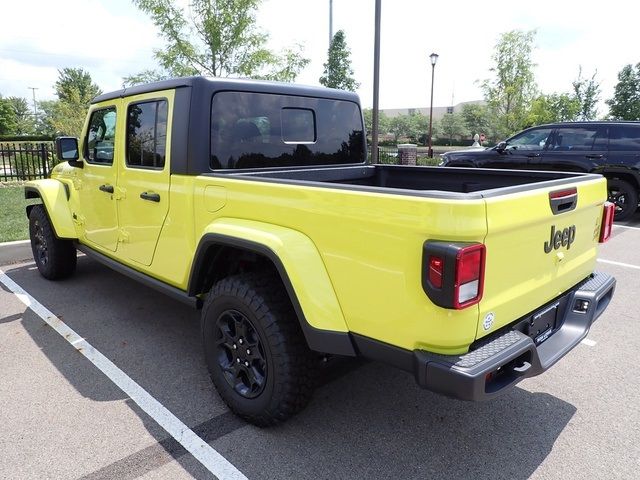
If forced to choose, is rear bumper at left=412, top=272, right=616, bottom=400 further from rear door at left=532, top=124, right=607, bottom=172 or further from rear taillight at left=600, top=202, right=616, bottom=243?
rear door at left=532, top=124, right=607, bottom=172

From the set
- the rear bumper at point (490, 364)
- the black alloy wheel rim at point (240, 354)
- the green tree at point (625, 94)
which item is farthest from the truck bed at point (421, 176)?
the green tree at point (625, 94)

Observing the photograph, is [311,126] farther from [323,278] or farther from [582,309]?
[582,309]

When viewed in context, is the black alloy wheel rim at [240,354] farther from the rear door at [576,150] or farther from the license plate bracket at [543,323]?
the rear door at [576,150]

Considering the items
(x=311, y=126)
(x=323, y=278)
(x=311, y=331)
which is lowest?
(x=311, y=331)

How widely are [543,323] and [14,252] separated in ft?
20.6

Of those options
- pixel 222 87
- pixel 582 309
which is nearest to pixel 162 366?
pixel 222 87

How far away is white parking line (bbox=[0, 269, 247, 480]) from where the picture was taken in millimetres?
2334

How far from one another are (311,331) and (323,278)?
0.87 feet

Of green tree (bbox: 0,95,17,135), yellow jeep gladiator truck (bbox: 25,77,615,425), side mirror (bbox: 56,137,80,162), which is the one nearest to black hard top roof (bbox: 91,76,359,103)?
yellow jeep gladiator truck (bbox: 25,77,615,425)

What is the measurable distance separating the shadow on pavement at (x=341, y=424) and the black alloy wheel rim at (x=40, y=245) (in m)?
1.50

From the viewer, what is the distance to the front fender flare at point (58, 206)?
14.9 feet

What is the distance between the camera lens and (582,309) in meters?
2.66

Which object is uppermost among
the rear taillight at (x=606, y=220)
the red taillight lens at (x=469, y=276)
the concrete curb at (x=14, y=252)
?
the rear taillight at (x=606, y=220)

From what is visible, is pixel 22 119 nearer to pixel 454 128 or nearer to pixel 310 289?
pixel 454 128
